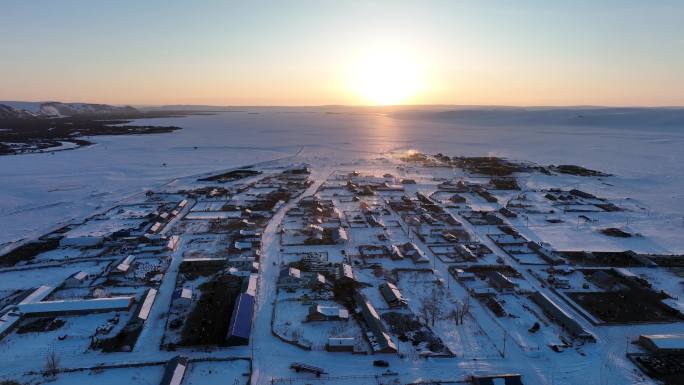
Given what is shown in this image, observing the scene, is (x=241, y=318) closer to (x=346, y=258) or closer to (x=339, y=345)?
(x=339, y=345)

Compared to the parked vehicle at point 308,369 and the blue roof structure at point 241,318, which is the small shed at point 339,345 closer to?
the parked vehicle at point 308,369

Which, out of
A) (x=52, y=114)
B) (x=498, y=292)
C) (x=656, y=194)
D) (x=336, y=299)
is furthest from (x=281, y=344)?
(x=52, y=114)

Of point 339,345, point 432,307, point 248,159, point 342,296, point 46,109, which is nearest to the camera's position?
point 339,345

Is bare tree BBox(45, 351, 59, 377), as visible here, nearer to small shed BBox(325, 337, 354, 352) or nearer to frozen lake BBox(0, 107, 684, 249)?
small shed BBox(325, 337, 354, 352)

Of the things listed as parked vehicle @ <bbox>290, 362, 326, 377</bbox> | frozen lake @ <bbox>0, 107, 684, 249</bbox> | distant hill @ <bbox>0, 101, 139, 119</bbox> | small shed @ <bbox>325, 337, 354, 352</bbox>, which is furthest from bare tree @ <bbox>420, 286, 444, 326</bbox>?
distant hill @ <bbox>0, 101, 139, 119</bbox>

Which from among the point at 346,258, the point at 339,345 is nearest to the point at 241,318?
the point at 339,345
